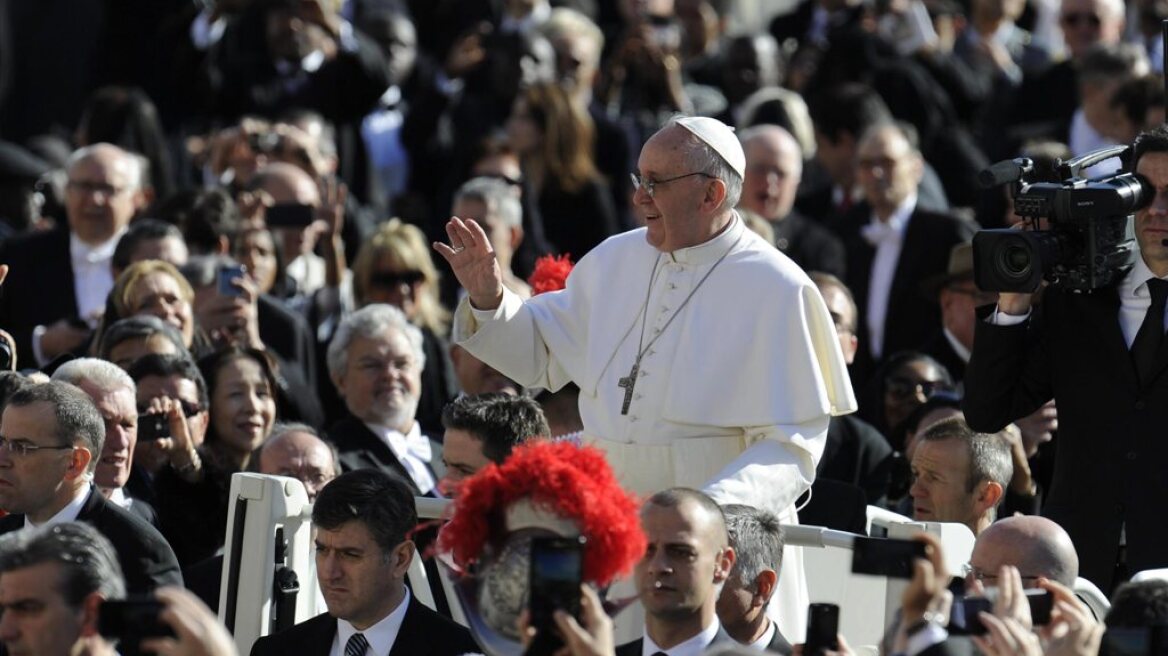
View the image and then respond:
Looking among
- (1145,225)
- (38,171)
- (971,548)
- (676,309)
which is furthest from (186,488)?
(38,171)

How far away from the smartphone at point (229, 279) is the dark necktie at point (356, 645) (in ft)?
11.4

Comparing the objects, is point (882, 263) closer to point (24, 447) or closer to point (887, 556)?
point (24, 447)

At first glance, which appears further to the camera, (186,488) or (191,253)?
(191,253)

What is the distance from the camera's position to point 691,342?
6953 mm

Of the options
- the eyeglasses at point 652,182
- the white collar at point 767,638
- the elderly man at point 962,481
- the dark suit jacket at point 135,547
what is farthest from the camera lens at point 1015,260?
the dark suit jacket at point 135,547

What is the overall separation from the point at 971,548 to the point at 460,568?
94.2 inches

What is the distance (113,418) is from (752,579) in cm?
268

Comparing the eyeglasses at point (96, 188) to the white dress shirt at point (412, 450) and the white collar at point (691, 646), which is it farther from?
the white collar at point (691, 646)

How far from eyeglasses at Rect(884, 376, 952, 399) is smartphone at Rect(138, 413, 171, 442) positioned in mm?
2994

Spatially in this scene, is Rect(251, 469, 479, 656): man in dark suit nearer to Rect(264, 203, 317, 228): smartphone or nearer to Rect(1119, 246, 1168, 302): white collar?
Rect(1119, 246, 1168, 302): white collar

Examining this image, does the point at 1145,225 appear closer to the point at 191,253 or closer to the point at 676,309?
the point at 676,309

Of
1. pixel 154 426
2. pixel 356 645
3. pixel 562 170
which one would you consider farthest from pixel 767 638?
pixel 562 170

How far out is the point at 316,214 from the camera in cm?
1125

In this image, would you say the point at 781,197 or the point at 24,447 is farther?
the point at 781,197
